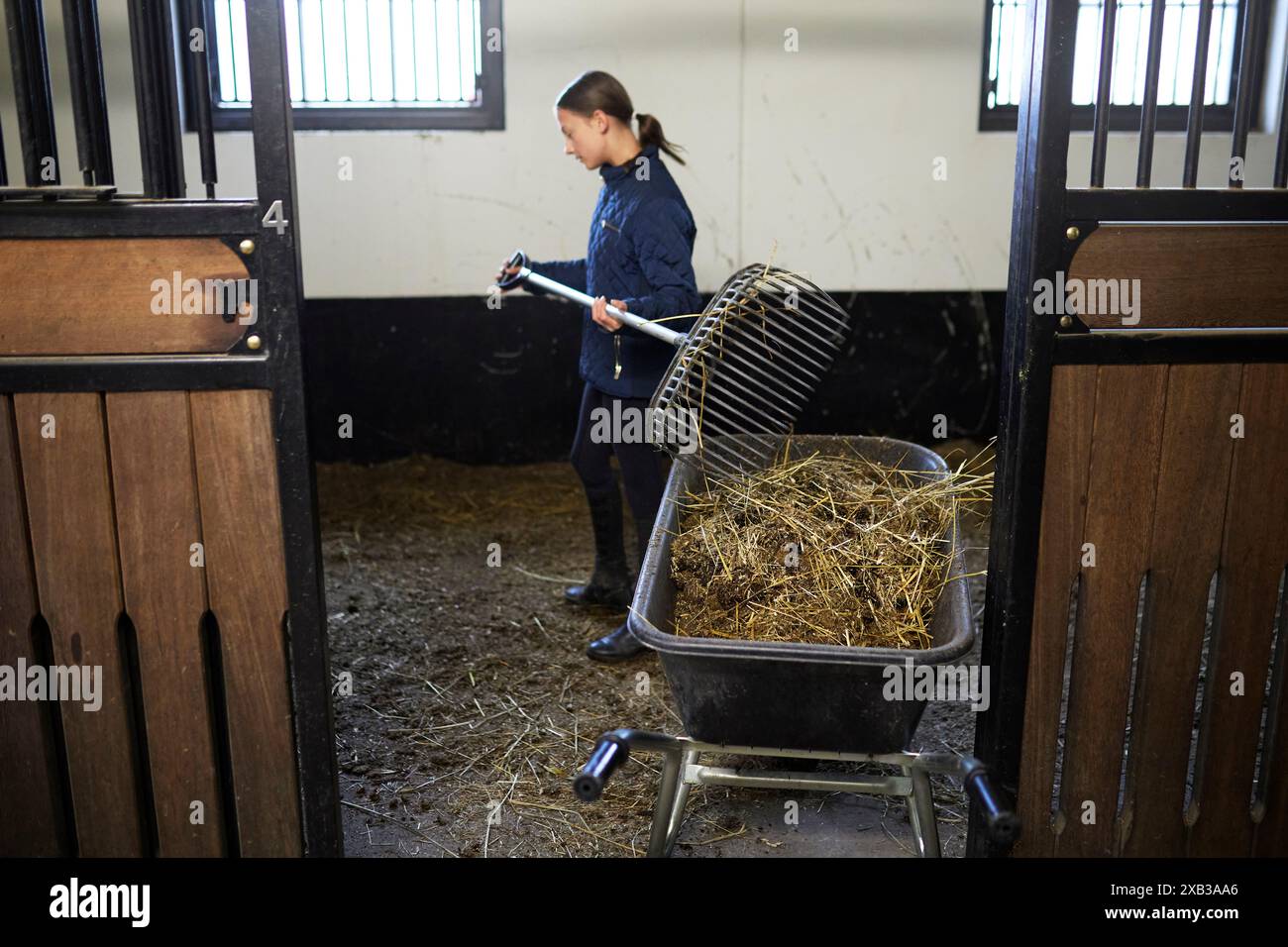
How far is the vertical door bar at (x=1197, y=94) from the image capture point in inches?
83.0

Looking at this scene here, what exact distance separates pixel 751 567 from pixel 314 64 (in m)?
3.93

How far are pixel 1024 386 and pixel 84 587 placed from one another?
1778 mm

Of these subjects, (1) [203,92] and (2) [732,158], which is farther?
(2) [732,158]

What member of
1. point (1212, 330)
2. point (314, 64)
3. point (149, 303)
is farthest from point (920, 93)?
point (149, 303)

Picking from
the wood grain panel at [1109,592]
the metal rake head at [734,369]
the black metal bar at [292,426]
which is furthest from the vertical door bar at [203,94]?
the wood grain panel at [1109,592]

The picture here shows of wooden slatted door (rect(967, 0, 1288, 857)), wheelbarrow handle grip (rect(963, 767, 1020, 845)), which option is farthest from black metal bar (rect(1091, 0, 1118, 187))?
wheelbarrow handle grip (rect(963, 767, 1020, 845))

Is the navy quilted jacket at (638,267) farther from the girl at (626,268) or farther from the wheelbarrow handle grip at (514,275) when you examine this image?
the wheelbarrow handle grip at (514,275)

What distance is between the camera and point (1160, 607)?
231 cm

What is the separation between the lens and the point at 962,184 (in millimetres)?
5805

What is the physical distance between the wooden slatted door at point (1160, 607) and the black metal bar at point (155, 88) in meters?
1.74

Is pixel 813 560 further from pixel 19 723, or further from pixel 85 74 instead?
pixel 85 74

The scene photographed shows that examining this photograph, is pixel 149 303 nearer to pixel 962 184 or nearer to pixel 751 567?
pixel 751 567

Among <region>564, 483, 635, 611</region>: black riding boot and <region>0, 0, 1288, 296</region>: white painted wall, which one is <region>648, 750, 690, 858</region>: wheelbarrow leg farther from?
<region>0, 0, 1288, 296</region>: white painted wall

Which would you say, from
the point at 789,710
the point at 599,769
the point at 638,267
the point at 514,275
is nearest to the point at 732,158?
Answer: the point at 638,267
